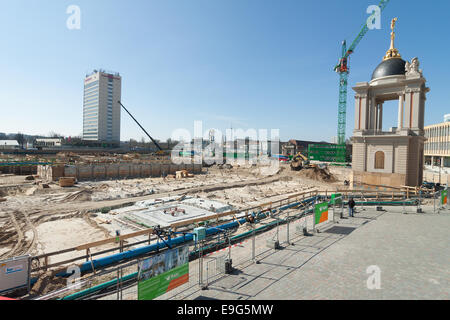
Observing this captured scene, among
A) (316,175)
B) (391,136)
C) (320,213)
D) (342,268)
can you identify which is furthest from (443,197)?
(316,175)

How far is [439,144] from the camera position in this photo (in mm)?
63906

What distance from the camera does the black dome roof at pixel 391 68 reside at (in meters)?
25.2

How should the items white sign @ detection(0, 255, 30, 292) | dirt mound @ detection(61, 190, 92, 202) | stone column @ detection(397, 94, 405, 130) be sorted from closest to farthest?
1. white sign @ detection(0, 255, 30, 292)
2. dirt mound @ detection(61, 190, 92, 202)
3. stone column @ detection(397, 94, 405, 130)

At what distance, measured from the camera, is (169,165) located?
48.4 meters

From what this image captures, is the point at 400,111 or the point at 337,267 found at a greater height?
the point at 400,111

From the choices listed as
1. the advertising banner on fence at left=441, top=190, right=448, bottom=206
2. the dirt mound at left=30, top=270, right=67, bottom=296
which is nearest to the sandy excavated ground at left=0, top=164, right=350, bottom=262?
the dirt mound at left=30, top=270, right=67, bottom=296

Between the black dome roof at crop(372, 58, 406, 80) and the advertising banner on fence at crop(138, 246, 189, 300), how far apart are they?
28.4 m

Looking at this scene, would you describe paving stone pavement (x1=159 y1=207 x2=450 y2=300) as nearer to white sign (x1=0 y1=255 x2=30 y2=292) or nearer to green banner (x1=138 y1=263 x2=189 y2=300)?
green banner (x1=138 y1=263 x2=189 y2=300)

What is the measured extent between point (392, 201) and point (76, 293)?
2292 centimetres

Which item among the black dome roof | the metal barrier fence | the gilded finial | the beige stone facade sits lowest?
the metal barrier fence

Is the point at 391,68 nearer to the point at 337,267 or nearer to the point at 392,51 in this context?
the point at 392,51

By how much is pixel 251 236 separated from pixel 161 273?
7982mm

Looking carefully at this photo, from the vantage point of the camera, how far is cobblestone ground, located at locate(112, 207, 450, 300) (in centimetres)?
734
